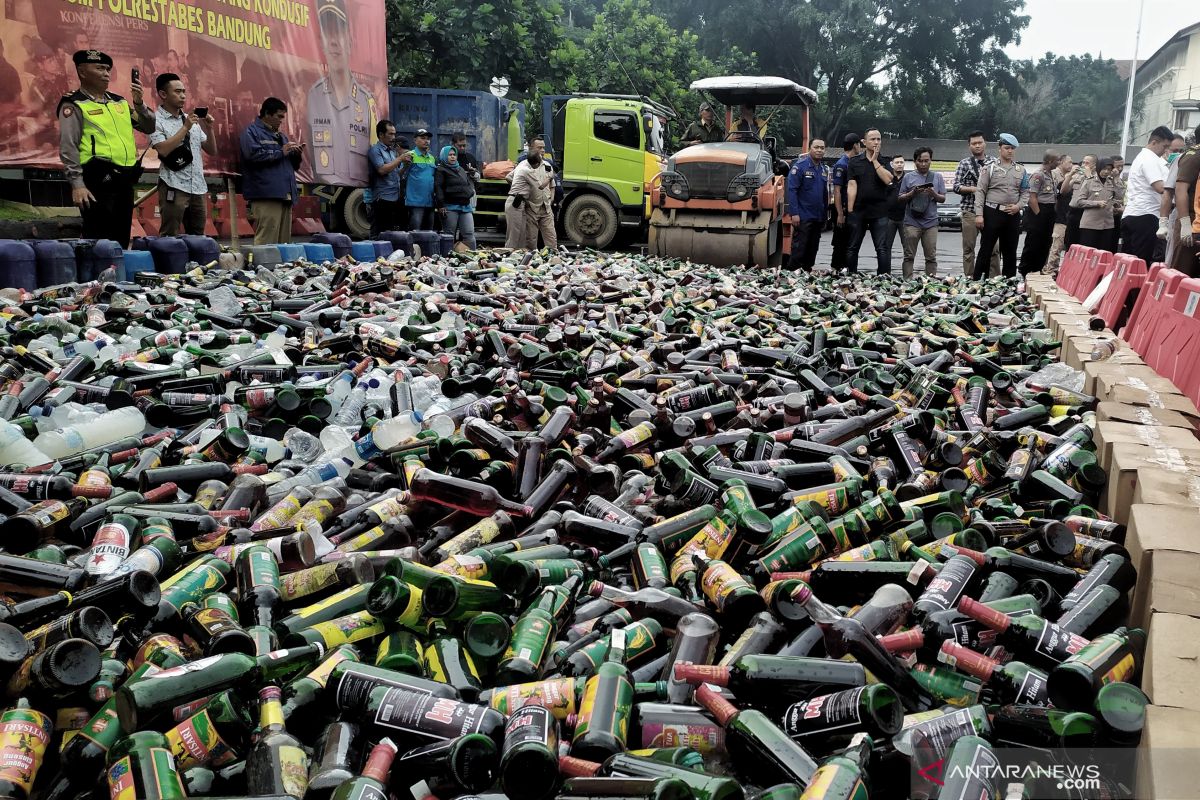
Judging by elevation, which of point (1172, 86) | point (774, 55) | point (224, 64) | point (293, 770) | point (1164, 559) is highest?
point (1172, 86)

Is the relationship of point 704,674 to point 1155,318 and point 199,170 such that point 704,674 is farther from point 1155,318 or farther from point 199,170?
point 199,170

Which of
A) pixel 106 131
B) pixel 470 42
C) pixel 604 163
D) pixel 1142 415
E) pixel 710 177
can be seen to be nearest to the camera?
pixel 1142 415

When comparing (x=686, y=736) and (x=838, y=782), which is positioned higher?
(x=838, y=782)

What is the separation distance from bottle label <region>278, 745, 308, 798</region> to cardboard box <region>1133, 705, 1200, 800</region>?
1846 millimetres

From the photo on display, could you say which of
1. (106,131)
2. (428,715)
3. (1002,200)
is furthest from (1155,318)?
(106,131)

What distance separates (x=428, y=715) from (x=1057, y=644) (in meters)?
1.73

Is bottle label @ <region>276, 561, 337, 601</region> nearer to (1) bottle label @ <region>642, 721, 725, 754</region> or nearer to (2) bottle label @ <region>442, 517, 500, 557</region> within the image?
(2) bottle label @ <region>442, 517, 500, 557</region>

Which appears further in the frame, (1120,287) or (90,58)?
(90,58)

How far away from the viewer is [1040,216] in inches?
572

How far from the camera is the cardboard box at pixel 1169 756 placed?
1.85 m

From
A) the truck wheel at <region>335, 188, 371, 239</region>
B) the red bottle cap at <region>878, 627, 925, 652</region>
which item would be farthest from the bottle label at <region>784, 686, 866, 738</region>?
the truck wheel at <region>335, 188, 371, 239</region>

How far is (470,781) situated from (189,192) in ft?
33.8

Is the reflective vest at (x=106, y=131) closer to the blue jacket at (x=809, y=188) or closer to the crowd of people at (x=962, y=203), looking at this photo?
the crowd of people at (x=962, y=203)

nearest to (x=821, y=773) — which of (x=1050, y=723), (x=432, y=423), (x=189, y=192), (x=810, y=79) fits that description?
(x=1050, y=723)
